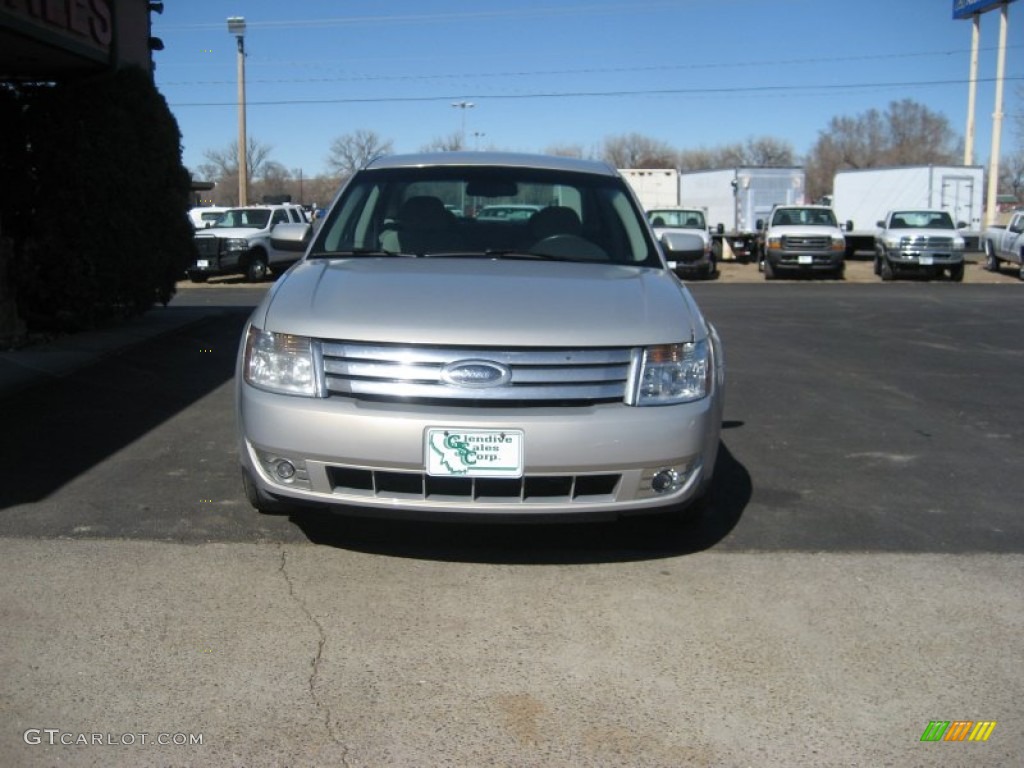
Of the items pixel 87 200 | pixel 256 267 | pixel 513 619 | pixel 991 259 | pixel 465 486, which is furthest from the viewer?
pixel 991 259

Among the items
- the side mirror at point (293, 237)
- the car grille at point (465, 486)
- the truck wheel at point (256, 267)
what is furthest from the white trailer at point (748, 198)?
the car grille at point (465, 486)

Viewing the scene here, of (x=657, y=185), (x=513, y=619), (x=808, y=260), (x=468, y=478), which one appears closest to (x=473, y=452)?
(x=468, y=478)

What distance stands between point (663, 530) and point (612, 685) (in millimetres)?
1479

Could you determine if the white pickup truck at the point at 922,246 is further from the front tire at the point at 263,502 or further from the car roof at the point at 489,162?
the front tire at the point at 263,502

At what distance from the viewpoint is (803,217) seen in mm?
26688

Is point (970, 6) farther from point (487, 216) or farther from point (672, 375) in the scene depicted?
point (672, 375)

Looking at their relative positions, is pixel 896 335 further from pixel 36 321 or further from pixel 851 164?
pixel 851 164

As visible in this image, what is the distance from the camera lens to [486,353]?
3.96m

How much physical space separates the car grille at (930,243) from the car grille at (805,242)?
1906mm

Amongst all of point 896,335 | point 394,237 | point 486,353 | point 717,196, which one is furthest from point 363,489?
point 717,196

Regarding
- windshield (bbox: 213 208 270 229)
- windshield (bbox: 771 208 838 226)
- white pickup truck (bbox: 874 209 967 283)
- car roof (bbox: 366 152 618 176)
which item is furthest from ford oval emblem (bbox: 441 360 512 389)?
windshield (bbox: 771 208 838 226)

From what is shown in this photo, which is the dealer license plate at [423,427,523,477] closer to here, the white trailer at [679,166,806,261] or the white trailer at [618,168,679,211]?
the white trailer at [679,166,806,261]

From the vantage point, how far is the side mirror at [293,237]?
592 centimetres

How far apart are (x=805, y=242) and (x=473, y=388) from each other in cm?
2292
